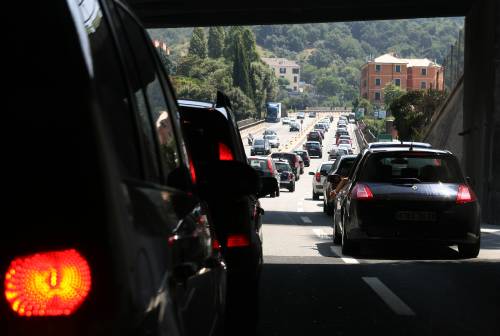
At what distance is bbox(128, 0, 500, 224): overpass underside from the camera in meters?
26.9

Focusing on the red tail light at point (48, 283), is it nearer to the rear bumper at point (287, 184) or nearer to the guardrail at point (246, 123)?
the rear bumper at point (287, 184)

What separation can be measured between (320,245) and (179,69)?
574ft

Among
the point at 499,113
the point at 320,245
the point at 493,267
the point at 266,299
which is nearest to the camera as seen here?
the point at 266,299

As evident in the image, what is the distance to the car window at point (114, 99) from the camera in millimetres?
2273

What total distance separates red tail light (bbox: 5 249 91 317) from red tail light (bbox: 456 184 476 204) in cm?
1203

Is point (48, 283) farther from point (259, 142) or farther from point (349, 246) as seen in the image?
point (259, 142)

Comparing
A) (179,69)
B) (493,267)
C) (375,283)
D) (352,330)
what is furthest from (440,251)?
(179,69)

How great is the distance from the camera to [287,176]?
157ft

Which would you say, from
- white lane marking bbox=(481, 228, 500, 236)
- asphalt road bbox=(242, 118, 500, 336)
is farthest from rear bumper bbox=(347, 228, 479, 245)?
white lane marking bbox=(481, 228, 500, 236)

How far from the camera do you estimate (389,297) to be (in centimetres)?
999

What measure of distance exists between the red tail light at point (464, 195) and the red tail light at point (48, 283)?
12.0 meters

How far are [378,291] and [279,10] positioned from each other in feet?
63.3

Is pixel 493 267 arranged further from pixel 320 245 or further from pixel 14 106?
pixel 14 106

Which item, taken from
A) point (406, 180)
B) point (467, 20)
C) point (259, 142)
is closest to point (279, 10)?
point (467, 20)
